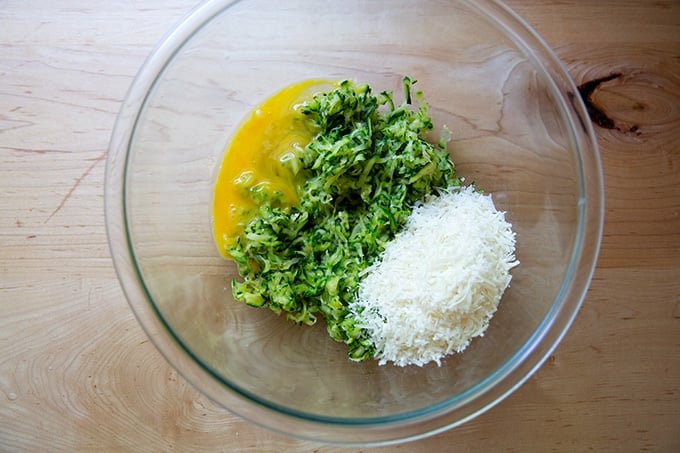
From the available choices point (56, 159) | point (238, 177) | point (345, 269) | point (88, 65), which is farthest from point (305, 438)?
point (88, 65)

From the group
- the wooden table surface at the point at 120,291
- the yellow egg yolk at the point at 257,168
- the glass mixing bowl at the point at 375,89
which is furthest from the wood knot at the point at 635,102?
the yellow egg yolk at the point at 257,168

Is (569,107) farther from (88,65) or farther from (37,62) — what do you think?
(37,62)

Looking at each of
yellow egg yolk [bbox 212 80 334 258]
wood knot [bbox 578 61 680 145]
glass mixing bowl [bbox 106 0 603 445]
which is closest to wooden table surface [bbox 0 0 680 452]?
wood knot [bbox 578 61 680 145]

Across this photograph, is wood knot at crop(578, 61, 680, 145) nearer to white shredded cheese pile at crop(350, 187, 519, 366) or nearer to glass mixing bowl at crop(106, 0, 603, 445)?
glass mixing bowl at crop(106, 0, 603, 445)

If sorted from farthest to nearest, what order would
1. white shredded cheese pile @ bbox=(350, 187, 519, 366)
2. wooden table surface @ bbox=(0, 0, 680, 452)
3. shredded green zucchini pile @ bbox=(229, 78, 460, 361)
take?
wooden table surface @ bbox=(0, 0, 680, 452), shredded green zucchini pile @ bbox=(229, 78, 460, 361), white shredded cheese pile @ bbox=(350, 187, 519, 366)

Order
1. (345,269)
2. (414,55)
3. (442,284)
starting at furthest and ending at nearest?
(414,55), (345,269), (442,284)

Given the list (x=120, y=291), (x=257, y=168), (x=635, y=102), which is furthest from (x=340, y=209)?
(x=635, y=102)

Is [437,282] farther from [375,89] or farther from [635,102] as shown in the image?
[635,102]
